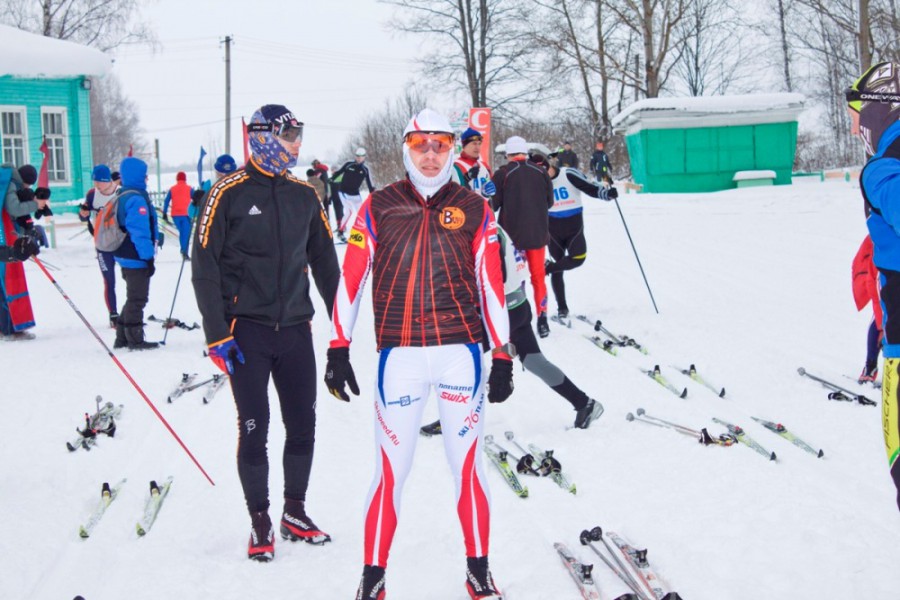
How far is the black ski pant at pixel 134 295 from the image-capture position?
9.59 meters

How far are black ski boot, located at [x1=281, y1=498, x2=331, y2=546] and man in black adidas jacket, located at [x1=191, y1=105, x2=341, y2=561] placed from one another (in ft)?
0.04

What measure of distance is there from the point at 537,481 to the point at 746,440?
4.85 feet

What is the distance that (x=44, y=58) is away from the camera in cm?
2342

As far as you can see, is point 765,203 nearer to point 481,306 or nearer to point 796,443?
point 796,443

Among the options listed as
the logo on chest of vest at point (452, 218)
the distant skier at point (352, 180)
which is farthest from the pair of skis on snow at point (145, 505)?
the distant skier at point (352, 180)

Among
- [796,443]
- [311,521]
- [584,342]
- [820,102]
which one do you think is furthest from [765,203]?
[820,102]

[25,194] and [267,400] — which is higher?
[25,194]

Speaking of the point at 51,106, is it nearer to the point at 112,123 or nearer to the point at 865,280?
the point at 865,280

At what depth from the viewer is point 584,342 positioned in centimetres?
927

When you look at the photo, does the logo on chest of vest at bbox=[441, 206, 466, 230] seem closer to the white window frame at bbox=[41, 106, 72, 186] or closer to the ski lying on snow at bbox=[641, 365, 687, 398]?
the ski lying on snow at bbox=[641, 365, 687, 398]

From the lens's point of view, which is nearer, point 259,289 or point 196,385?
point 259,289

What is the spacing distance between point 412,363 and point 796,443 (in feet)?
10.8

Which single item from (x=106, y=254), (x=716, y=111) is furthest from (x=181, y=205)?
(x=716, y=111)

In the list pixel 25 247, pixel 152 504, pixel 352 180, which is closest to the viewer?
pixel 152 504
